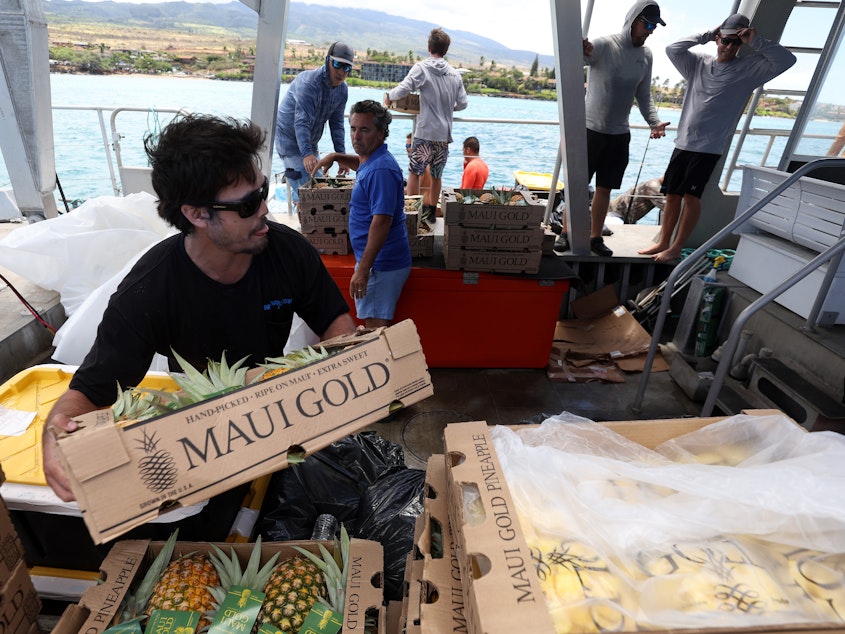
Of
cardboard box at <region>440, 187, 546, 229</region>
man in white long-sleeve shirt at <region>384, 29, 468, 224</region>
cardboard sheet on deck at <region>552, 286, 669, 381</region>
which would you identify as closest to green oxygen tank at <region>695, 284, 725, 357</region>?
cardboard sheet on deck at <region>552, 286, 669, 381</region>

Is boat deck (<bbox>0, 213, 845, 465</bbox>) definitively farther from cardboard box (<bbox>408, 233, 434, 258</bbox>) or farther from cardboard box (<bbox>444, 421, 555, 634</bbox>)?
cardboard box (<bbox>444, 421, 555, 634</bbox>)

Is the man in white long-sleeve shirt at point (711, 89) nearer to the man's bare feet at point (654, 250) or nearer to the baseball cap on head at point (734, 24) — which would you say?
the baseball cap on head at point (734, 24)

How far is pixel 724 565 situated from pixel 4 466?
220 centimetres

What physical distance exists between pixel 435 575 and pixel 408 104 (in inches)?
230

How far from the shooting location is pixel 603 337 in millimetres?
4789

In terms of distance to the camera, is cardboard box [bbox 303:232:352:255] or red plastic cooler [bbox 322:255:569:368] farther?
cardboard box [bbox 303:232:352:255]

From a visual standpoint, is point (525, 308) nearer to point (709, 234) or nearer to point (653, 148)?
point (709, 234)

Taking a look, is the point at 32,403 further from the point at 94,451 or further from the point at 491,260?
the point at 491,260

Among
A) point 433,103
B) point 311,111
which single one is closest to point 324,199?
point 311,111

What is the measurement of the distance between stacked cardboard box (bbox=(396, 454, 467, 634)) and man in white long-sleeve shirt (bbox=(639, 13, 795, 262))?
4.59 meters

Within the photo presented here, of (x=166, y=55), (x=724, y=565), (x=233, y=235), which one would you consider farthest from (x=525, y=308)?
(x=166, y=55)

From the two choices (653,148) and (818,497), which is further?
(653,148)

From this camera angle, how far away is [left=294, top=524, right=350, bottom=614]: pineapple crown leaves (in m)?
1.40

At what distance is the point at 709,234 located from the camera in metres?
5.72
